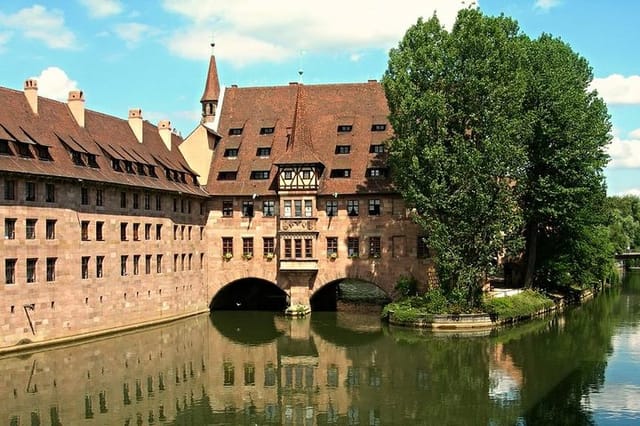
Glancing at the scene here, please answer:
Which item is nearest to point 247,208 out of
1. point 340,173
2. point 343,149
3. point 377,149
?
point 340,173

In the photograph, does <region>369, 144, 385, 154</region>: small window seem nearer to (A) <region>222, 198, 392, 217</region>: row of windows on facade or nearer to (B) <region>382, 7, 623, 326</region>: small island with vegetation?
(A) <region>222, 198, 392, 217</region>: row of windows on facade

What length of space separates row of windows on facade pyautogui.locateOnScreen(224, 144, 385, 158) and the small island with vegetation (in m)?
6.13

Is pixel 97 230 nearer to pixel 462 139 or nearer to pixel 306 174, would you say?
pixel 306 174

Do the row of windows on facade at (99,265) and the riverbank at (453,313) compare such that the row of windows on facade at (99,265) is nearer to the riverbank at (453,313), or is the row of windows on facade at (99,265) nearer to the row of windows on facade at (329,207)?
the row of windows on facade at (329,207)

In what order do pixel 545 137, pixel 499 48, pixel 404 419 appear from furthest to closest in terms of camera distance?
pixel 545 137, pixel 499 48, pixel 404 419

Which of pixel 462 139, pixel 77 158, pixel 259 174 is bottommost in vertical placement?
pixel 77 158

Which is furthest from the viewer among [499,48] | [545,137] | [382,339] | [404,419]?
[545,137]

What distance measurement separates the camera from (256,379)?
34562 millimetres

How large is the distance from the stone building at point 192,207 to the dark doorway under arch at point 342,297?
2.63 ft

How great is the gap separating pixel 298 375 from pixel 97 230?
17.1 meters

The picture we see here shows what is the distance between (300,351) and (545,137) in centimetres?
2427

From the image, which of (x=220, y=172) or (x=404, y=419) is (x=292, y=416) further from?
(x=220, y=172)

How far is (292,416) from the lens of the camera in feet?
91.9

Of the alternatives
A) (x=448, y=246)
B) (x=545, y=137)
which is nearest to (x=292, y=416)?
(x=448, y=246)
